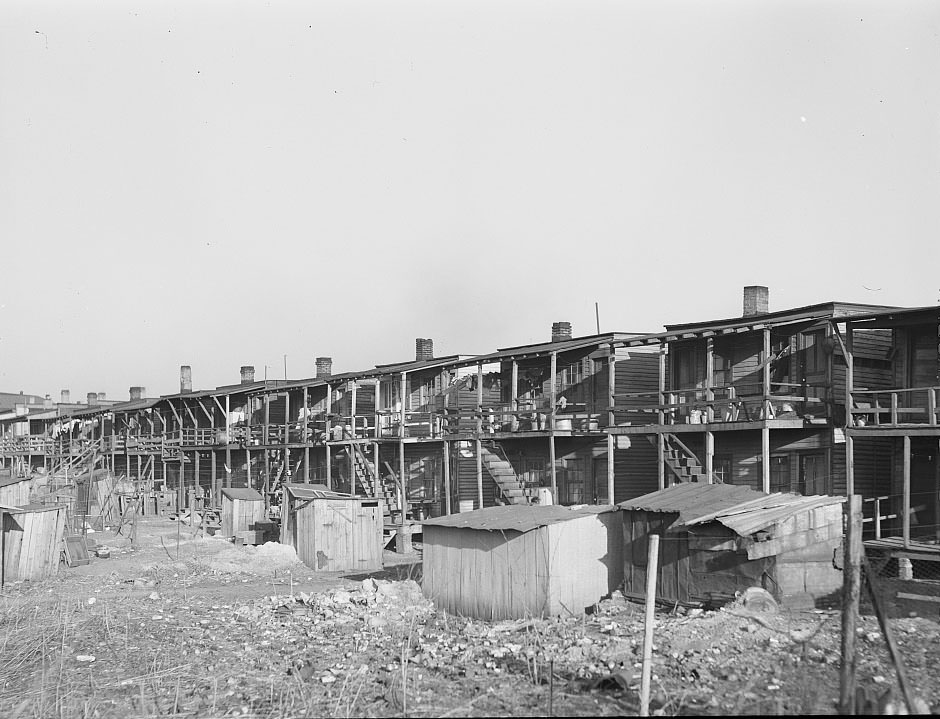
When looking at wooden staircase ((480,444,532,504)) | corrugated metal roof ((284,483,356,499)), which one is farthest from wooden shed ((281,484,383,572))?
wooden staircase ((480,444,532,504))

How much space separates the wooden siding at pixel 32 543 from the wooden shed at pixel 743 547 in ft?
56.2

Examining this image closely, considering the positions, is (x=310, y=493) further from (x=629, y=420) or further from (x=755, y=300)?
(x=755, y=300)

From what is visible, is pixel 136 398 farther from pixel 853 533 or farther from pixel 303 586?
pixel 853 533

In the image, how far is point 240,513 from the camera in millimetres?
36781

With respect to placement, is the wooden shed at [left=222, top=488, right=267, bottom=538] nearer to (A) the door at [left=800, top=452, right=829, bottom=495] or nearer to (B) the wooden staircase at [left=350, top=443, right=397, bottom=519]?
(B) the wooden staircase at [left=350, top=443, right=397, bottom=519]

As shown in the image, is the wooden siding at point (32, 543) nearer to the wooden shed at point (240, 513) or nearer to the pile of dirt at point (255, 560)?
the pile of dirt at point (255, 560)

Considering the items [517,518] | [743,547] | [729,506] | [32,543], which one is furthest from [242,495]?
[743,547]

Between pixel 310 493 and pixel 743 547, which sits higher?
pixel 743 547

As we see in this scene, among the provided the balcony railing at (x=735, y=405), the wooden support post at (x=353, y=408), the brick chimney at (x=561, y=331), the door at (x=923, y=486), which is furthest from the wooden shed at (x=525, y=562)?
the wooden support post at (x=353, y=408)

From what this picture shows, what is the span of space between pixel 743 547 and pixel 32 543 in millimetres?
19611

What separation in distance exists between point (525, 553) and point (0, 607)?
12195mm

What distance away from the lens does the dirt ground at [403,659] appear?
1333cm

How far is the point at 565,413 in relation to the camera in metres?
33.6

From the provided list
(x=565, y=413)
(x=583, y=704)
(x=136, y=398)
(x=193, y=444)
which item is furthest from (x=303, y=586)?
(x=136, y=398)
